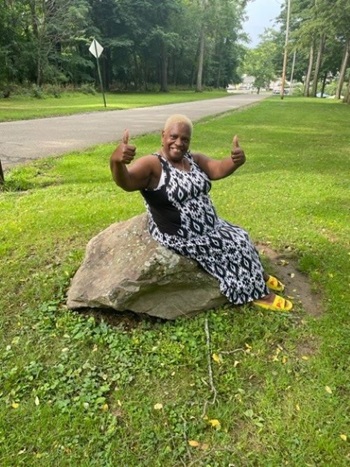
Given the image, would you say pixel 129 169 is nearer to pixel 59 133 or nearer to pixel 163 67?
pixel 59 133

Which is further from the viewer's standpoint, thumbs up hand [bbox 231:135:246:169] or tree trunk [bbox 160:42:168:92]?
tree trunk [bbox 160:42:168:92]

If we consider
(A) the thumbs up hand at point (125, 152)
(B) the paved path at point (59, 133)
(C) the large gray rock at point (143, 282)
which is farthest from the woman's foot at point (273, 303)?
(B) the paved path at point (59, 133)

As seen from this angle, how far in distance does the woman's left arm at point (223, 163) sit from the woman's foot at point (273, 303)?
3.41 feet

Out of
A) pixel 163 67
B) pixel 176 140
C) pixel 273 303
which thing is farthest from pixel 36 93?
pixel 273 303

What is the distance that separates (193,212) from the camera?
2.79m

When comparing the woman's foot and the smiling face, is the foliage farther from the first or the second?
the woman's foot

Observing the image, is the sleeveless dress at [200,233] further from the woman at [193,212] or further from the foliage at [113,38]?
the foliage at [113,38]

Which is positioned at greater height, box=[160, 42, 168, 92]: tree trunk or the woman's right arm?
the woman's right arm

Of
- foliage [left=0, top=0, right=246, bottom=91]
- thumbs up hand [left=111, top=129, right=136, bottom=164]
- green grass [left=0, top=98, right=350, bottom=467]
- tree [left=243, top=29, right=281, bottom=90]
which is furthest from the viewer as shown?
tree [left=243, top=29, right=281, bottom=90]

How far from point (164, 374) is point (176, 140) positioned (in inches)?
60.8

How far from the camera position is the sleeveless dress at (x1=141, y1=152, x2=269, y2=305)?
270 centimetres

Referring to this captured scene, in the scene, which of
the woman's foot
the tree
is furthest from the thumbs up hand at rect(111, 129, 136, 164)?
the tree

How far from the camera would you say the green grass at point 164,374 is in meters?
2.09

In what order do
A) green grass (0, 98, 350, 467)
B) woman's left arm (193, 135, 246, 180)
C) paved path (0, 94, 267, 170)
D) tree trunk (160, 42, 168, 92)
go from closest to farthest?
green grass (0, 98, 350, 467)
woman's left arm (193, 135, 246, 180)
paved path (0, 94, 267, 170)
tree trunk (160, 42, 168, 92)
